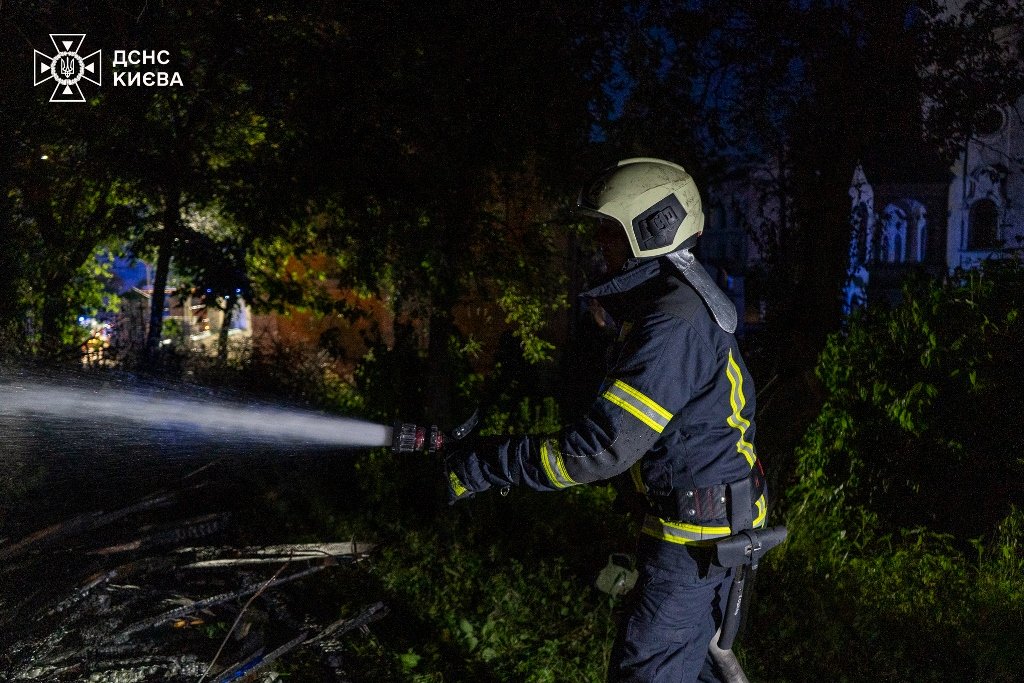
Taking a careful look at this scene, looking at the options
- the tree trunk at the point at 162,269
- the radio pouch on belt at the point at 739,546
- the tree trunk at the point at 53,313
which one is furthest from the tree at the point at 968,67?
the tree trunk at the point at 53,313

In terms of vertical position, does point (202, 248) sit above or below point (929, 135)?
below

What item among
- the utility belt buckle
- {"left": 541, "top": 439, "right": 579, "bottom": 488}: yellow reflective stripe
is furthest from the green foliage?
{"left": 541, "top": 439, "right": 579, "bottom": 488}: yellow reflective stripe

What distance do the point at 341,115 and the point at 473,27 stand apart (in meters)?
1.10

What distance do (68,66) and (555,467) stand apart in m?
5.72

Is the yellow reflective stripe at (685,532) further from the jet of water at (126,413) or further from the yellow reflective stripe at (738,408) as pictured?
the jet of water at (126,413)

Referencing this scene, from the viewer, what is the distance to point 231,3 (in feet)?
18.9

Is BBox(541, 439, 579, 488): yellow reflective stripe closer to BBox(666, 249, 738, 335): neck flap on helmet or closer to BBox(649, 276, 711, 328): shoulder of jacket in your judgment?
BBox(649, 276, 711, 328): shoulder of jacket

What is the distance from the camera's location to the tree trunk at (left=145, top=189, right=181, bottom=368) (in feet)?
20.5

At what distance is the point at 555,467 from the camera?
9.29ft

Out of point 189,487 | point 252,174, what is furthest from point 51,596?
point 252,174

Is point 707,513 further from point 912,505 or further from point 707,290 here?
point 912,505

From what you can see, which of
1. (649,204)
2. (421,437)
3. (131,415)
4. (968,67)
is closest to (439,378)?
(131,415)

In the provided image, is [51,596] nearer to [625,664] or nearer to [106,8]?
[625,664]

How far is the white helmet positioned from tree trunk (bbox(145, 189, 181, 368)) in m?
4.29
